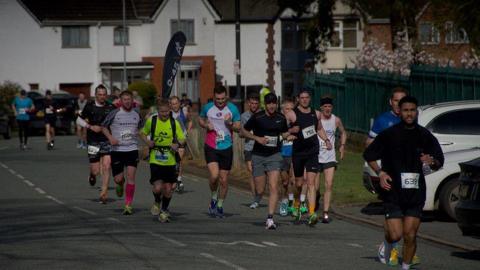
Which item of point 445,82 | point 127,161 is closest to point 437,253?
point 127,161

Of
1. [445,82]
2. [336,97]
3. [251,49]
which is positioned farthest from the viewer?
[251,49]

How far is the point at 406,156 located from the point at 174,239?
14.6ft

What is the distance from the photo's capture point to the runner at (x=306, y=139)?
17.5m

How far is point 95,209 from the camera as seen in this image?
1966 cm

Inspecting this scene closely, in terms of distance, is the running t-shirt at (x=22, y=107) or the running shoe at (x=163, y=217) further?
the running t-shirt at (x=22, y=107)

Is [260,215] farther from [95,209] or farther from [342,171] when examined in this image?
[342,171]

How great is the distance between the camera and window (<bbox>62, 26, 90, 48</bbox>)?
73.9 metres

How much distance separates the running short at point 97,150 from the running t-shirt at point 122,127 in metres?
1.57

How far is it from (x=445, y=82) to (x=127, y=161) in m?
12.2

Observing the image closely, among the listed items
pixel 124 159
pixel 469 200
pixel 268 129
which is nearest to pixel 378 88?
pixel 124 159

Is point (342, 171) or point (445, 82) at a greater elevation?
point (445, 82)

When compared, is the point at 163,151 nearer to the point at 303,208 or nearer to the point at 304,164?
the point at 304,164

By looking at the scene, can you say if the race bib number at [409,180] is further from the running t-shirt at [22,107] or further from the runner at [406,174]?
the running t-shirt at [22,107]

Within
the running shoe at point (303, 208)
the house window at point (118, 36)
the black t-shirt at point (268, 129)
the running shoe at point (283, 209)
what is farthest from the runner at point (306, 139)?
the house window at point (118, 36)
